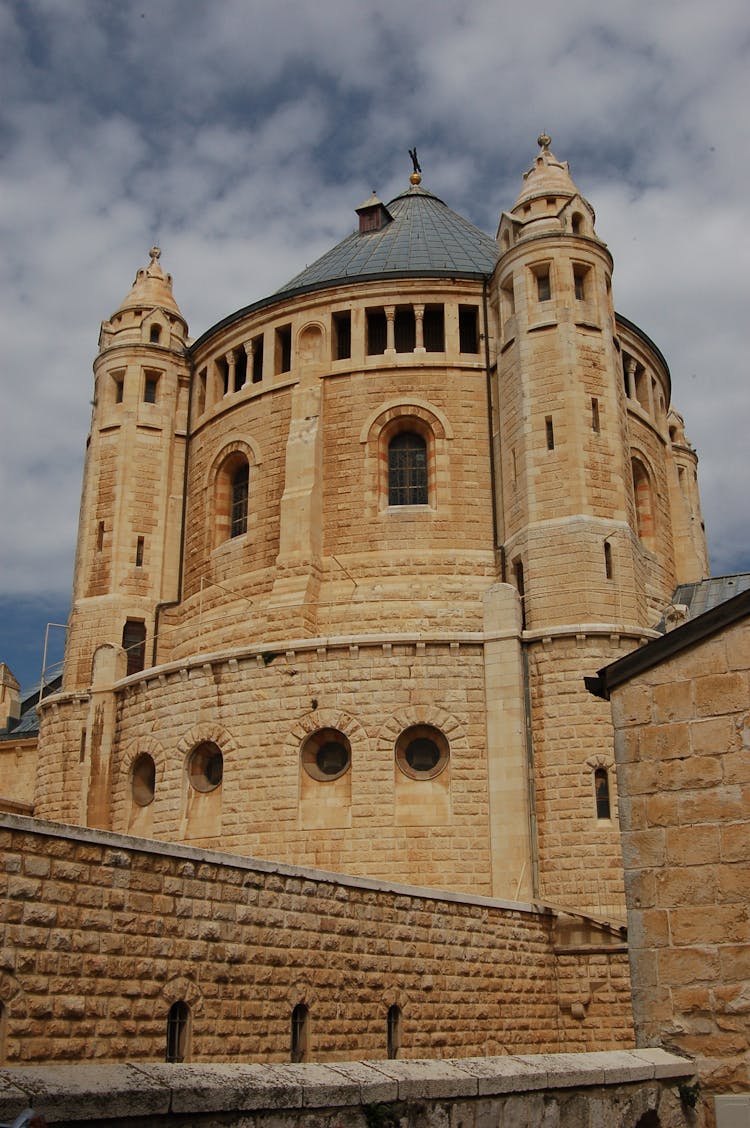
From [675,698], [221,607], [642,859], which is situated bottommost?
[642,859]

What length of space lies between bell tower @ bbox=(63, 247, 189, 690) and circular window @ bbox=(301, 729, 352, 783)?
7441 millimetres

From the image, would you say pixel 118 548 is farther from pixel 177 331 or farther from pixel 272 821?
pixel 272 821

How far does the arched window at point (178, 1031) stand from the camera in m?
11.1

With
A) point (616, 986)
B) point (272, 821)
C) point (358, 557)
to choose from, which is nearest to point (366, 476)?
point (358, 557)

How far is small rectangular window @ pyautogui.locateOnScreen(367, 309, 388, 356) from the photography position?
29844 mm

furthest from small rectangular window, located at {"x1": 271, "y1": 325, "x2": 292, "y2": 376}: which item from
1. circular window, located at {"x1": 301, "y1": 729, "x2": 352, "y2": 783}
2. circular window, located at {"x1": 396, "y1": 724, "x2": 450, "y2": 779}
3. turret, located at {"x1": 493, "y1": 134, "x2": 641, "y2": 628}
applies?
circular window, located at {"x1": 396, "y1": 724, "x2": 450, "y2": 779}

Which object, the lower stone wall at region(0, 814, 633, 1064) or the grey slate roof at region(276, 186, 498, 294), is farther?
the grey slate roof at region(276, 186, 498, 294)

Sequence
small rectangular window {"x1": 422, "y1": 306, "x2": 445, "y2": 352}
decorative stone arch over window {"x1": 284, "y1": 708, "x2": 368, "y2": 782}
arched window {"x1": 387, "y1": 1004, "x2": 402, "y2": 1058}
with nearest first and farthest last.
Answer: arched window {"x1": 387, "y1": 1004, "x2": 402, "y2": 1058} < decorative stone arch over window {"x1": 284, "y1": 708, "x2": 368, "y2": 782} < small rectangular window {"x1": 422, "y1": 306, "x2": 445, "y2": 352}

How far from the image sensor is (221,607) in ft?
93.8

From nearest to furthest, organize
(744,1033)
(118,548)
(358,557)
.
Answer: (744,1033)
(358,557)
(118,548)

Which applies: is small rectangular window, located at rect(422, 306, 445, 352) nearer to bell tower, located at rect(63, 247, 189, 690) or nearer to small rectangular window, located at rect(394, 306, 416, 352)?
small rectangular window, located at rect(394, 306, 416, 352)

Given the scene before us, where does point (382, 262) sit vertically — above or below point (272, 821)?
above

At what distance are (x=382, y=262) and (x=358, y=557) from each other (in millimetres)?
8837

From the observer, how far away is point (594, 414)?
26.1m
